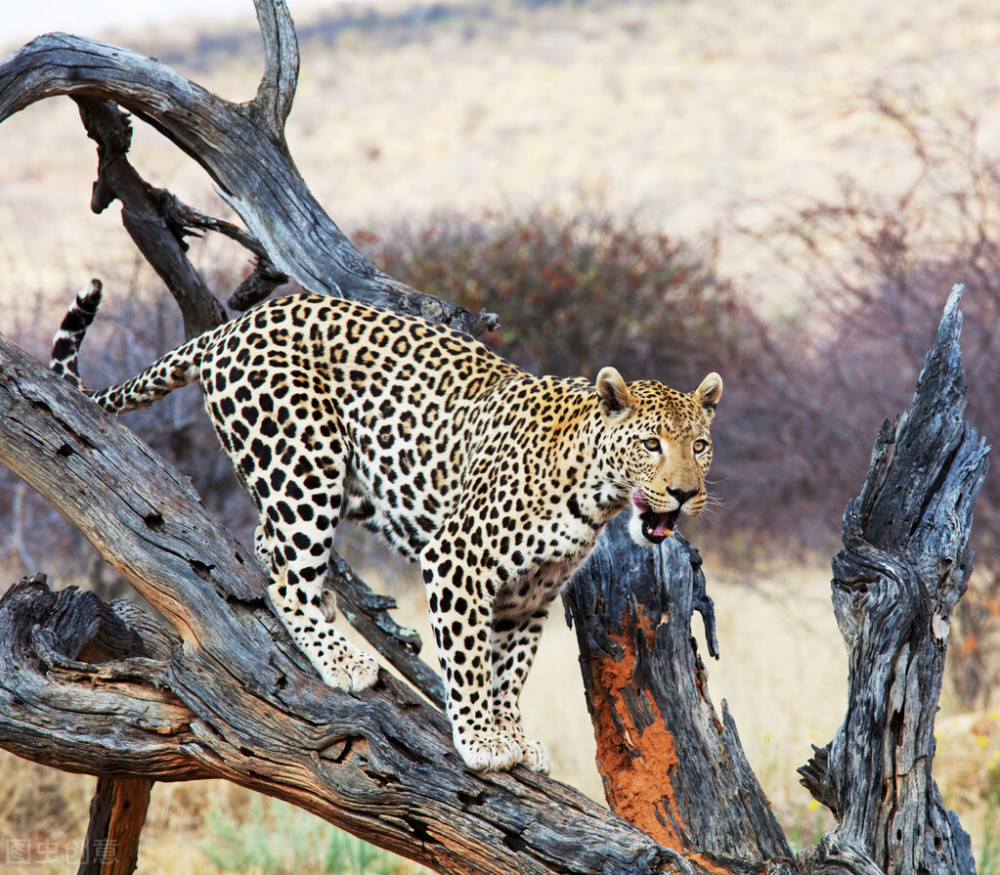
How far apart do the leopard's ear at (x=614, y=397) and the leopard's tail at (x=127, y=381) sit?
2062 mm

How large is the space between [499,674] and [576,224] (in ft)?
38.8

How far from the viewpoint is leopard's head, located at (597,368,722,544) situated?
4.72 m

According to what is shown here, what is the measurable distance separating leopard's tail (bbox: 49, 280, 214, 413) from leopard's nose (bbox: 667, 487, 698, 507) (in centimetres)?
247

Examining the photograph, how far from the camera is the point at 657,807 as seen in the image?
5.30 m

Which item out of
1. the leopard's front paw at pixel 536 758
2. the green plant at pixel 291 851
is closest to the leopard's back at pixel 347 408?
the leopard's front paw at pixel 536 758

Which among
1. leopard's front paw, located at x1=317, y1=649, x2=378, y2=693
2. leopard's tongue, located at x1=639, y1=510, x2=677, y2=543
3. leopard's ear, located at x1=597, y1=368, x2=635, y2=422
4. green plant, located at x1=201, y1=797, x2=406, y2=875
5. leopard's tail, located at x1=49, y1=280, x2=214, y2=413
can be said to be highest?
leopard's tail, located at x1=49, y1=280, x2=214, y2=413

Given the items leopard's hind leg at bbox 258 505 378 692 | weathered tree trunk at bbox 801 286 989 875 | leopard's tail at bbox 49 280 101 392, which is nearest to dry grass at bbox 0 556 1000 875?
weathered tree trunk at bbox 801 286 989 875

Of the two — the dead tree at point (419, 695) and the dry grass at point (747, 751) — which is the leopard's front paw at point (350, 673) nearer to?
the dead tree at point (419, 695)

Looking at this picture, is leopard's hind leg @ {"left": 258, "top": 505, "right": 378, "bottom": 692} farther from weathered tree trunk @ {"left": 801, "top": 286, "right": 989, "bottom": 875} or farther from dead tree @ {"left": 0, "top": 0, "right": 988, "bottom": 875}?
weathered tree trunk @ {"left": 801, "top": 286, "right": 989, "bottom": 875}

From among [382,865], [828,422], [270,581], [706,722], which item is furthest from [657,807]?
[828,422]

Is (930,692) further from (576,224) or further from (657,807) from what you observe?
(576,224)

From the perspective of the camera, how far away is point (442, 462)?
5.57 metres

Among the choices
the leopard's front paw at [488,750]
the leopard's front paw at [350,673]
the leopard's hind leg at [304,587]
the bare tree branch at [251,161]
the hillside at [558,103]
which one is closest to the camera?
the leopard's front paw at [488,750]

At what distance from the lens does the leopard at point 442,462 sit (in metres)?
4.94
